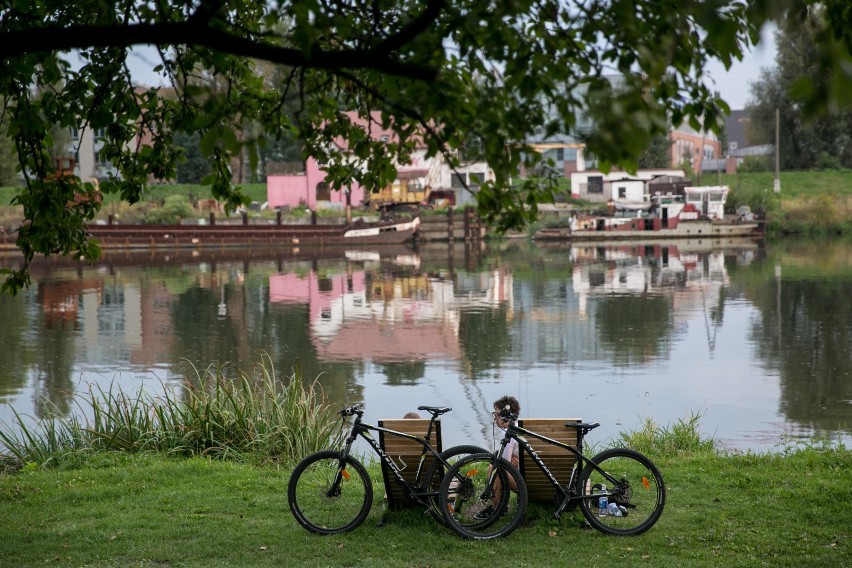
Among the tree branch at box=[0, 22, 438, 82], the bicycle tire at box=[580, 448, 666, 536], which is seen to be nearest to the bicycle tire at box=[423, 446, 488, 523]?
the bicycle tire at box=[580, 448, 666, 536]

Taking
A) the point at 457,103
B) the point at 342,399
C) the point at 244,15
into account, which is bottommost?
the point at 342,399

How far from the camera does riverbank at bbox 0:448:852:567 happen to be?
643cm

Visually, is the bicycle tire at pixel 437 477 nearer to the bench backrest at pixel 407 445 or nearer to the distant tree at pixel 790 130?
the bench backrest at pixel 407 445

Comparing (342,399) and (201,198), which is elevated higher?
(201,198)

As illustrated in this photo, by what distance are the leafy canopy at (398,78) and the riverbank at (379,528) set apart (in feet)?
6.18

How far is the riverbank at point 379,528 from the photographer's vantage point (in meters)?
6.43

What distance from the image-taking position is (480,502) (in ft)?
22.5

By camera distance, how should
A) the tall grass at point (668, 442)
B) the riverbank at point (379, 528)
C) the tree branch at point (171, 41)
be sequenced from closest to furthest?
1. the tree branch at point (171, 41)
2. the riverbank at point (379, 528)
3. the tall grass at point (668, 442)

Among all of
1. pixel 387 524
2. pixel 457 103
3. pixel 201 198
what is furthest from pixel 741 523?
pixel 201 198

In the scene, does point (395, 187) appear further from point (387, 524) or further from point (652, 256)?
point (387, 524)

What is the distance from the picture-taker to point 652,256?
45469 millimetres

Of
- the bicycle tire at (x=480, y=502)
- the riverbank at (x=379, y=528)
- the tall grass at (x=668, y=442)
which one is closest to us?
the riverbank at (x=379, y=528)

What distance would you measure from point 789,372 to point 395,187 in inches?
2002

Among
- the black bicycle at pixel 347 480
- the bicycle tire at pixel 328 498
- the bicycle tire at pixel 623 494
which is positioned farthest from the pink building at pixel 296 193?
the bicycle tire at pixel 623 494
